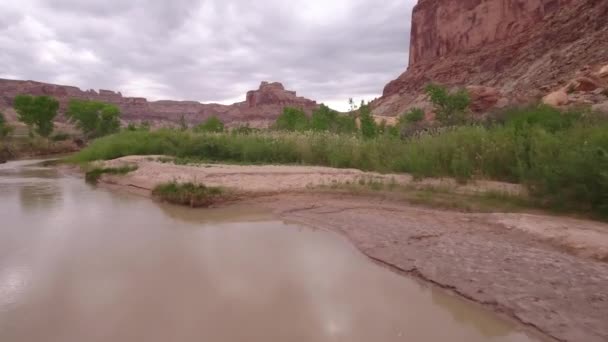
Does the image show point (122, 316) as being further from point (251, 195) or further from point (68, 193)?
point (68, 193)

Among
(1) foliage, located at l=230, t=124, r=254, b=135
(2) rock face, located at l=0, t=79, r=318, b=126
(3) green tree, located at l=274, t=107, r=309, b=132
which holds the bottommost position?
(1) foliage, located at l=230, t=124, r=254, b=135

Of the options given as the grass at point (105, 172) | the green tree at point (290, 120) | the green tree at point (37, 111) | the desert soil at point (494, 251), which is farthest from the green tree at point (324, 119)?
the green tree at point (37, 111)

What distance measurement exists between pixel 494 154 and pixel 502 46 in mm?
57703

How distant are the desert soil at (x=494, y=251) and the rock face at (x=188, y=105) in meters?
104

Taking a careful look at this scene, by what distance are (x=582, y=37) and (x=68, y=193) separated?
48.4 m

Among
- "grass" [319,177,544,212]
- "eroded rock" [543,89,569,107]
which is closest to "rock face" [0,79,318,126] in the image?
"eroded rock" [543,89,569,107]

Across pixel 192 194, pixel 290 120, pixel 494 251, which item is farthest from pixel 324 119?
pixel 494 251

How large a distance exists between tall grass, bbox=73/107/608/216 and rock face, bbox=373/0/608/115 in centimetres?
2146

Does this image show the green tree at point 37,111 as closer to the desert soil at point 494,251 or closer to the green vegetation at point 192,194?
the green vegetation at point 192,194

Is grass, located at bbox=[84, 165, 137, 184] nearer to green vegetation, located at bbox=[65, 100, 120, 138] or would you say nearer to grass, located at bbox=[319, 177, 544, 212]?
grass, located at bbox=[319, 177, 544, 212]

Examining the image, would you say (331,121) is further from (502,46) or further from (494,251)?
(502,46)

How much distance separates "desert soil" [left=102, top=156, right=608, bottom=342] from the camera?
3.72 metres

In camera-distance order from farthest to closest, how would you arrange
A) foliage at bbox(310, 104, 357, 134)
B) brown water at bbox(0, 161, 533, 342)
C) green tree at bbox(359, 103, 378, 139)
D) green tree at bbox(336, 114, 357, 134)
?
foliage at bbox(310, 104, 357, 134) → green tree at bbox(336, 114, 357, 134) → green tree at bbox(359, 103, 378, 139) → brown water at bbox(0, 161, 533, 342)

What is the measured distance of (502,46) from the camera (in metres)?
59.2
